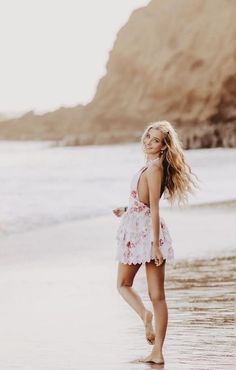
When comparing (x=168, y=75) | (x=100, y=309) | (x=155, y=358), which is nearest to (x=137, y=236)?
(x=155, y=358)

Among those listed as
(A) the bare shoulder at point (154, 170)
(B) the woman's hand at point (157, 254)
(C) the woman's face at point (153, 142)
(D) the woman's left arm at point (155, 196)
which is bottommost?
(B) the woman's hand at point (157, 254)

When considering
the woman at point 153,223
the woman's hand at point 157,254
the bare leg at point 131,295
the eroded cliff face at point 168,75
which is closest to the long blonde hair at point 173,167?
the woman at point 153,223

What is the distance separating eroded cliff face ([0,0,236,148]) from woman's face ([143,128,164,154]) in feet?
341

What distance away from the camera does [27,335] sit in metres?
5.84

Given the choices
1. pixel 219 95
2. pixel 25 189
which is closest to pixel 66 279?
pixel 25 189

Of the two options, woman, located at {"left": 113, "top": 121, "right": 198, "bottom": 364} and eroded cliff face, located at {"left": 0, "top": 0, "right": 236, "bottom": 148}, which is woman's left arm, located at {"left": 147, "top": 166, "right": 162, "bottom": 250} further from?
eroded cliff face, located at {"left": 0, "top": 0, "right": 236, "bottom": 148}

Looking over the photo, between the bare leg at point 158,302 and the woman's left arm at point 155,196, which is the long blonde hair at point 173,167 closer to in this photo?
the woman's left arm at point 155,196

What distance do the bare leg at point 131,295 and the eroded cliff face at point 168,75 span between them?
10391 centimetres

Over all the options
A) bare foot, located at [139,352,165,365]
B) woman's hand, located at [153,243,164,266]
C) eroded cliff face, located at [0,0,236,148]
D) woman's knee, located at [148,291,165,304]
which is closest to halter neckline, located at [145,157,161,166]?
woman's hand, located at [153,243,164,266]

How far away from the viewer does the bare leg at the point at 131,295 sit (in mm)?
5059

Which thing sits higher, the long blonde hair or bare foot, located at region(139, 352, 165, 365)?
the long blonde hair

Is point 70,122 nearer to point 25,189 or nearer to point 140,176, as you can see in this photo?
point 25,189

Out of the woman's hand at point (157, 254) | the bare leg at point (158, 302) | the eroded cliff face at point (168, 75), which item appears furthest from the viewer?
the eroded cliff face at point (168, 75)

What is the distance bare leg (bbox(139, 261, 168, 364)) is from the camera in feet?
16.2
